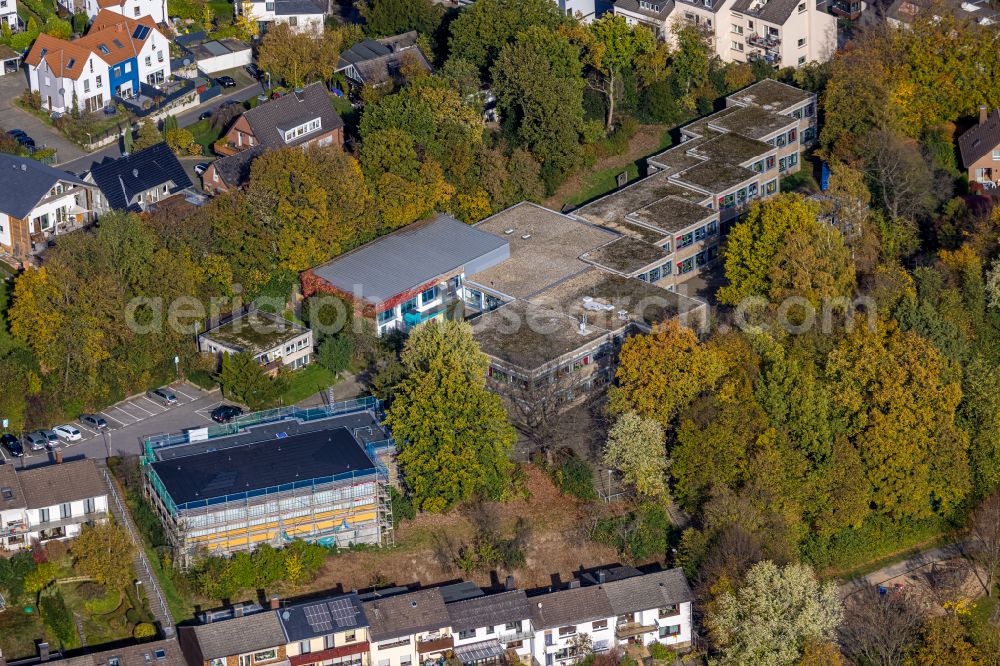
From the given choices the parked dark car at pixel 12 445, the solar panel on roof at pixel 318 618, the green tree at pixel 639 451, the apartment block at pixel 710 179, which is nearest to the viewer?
the solar panel on roof at pixel 318 618

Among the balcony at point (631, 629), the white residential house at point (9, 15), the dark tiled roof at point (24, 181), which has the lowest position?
the balcony at point (631, 629)

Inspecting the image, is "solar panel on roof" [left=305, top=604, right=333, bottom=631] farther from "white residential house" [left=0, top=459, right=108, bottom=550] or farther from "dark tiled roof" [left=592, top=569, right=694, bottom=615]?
"dark tiled roof" [left=592, top=569, right=694, bottom=615]

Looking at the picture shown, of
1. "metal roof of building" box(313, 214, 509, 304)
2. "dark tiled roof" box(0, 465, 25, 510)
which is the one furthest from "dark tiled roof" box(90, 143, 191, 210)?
"dark tiled roof" box(0, 465, 25, 510)

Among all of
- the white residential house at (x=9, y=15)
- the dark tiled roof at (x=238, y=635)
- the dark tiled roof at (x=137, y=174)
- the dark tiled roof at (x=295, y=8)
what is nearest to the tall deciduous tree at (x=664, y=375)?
the dark tiled roof at (x=238, y=635)

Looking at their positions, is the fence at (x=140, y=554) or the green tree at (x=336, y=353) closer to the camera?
the fence at (x=140, y=554)

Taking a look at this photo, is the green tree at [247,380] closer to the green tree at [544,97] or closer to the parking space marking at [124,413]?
the parking space marking at [124,413]

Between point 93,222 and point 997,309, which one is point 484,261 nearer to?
point 93,222

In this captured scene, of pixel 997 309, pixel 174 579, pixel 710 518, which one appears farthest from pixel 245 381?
pixel 997 309
